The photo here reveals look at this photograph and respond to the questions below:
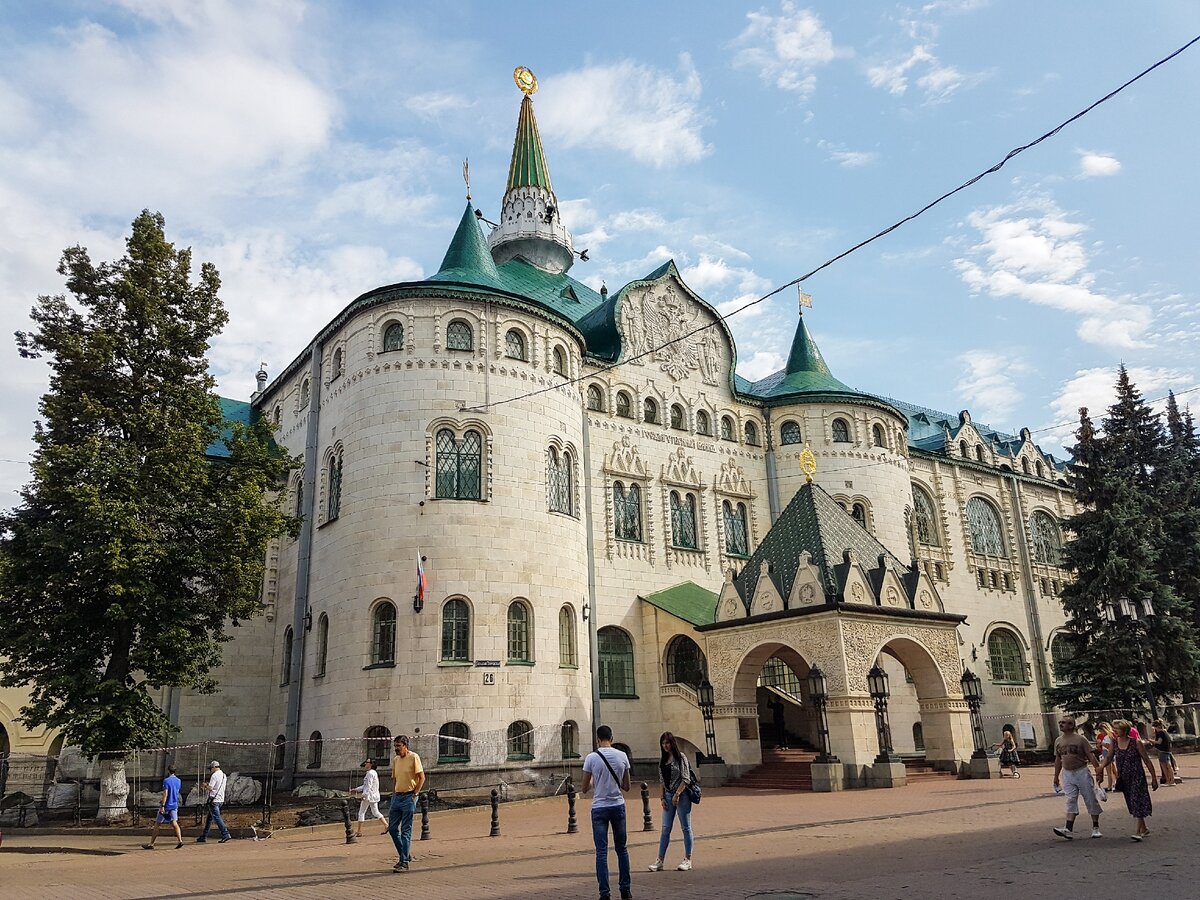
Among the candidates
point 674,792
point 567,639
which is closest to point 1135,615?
point 567,639

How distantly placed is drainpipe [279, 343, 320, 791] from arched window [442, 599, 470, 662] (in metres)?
5.49

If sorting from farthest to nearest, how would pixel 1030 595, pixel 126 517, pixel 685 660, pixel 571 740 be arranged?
1. pixel 1030 595
2. pixel 685 660
3. pixel 571 740
4. pixel 126 517

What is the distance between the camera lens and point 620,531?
33125mm

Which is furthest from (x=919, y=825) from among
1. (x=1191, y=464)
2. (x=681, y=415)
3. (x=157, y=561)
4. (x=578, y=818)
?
(x=1191, y=464)

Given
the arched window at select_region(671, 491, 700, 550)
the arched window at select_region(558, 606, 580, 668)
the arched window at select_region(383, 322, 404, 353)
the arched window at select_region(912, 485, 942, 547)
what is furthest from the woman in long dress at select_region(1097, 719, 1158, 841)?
the arched window at select_region(912, 485, 942, 547)

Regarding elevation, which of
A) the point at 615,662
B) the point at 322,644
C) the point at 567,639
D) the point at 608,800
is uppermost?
the point at 322,644

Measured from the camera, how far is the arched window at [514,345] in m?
30.0

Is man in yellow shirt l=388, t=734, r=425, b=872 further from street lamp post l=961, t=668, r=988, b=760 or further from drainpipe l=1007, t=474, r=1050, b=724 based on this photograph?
drainpipe l=1007, t=474, r=1050, b=724

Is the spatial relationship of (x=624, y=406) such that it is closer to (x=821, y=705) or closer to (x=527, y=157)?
(x=821, y=705)

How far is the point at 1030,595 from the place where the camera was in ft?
151

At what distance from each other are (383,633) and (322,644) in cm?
305

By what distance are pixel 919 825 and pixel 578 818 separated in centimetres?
765

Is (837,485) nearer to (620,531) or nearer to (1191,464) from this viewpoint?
(620,531)

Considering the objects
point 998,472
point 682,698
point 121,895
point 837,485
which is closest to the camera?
point 121,895
